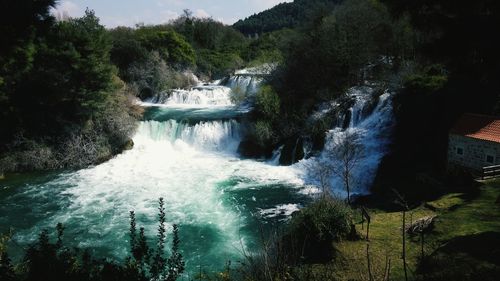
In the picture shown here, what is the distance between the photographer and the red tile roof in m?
15.7

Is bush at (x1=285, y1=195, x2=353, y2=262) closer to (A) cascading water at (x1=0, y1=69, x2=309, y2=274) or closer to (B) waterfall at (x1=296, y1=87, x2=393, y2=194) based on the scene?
(A) cascading water at (x1=0, y1=69, x2=309, y2=274)

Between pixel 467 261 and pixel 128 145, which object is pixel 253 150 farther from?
pixel 467 261

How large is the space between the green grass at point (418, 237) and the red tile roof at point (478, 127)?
8.14 feet

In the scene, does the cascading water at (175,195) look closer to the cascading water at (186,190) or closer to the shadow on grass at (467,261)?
the cascading water at (186,190)

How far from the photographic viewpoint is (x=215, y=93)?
40000 millimetres

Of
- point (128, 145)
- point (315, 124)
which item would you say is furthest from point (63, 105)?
point (315, 124)

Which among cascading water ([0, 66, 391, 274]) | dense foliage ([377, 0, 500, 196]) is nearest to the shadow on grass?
dense foliage ([377, 0, 500, 196])

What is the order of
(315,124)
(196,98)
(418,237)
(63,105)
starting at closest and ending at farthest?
(418,237) < (63,105) < (315,124) < (196,98)

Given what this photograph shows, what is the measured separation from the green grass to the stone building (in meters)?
1.88

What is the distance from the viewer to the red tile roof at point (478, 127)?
15703 millimetres

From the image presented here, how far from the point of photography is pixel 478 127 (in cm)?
1634

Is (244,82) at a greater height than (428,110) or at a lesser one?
greater

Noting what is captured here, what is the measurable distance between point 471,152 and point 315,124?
1001cm

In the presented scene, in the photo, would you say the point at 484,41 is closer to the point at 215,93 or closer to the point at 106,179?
the point at 106,179
